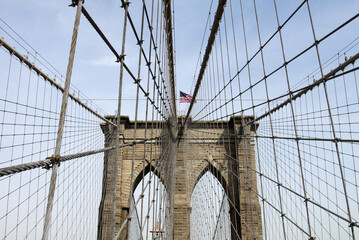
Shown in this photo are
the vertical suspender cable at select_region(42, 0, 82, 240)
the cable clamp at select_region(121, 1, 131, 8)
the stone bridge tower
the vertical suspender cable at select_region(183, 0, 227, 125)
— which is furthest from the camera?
the stone bridge tower

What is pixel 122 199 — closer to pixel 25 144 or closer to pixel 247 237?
pixel 247 237

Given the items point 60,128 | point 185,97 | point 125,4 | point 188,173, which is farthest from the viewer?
point 185,97

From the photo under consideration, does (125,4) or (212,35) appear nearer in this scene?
(125,4)

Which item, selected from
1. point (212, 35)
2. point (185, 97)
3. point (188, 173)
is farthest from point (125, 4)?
point (185, 97)

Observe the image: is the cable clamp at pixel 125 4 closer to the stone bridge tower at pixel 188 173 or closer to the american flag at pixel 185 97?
the stone bridge tower at pixel 188 173

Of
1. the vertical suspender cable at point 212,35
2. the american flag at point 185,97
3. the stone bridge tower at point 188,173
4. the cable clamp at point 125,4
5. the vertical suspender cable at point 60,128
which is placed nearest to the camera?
the vertical suspender cable at point 60,128

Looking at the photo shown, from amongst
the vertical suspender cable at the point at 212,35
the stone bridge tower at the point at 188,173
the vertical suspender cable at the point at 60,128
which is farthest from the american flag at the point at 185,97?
the vertical suspender cable at the point at 60,128

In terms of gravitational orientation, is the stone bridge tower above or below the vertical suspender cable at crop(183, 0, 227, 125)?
below

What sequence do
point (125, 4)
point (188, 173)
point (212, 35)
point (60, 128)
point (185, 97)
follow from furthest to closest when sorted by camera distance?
point (185, 97), point (188, 173), point (212, 35), point (125, 4), point (60, 128)

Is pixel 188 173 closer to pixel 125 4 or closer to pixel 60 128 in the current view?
pixel 125 4

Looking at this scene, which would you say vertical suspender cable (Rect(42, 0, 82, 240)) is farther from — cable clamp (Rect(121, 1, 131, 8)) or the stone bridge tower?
the stone bridge tower

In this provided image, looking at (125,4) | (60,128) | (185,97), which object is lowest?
(60,128)

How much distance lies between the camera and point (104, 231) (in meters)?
7.77

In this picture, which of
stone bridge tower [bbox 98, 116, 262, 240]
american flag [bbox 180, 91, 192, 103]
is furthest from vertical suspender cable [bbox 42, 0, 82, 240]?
american flag [bbox 180, 91, 192, 103]
